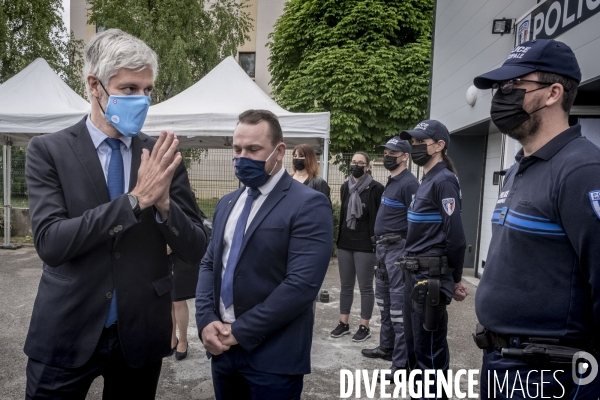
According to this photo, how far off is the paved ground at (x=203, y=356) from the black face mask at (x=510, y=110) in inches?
104

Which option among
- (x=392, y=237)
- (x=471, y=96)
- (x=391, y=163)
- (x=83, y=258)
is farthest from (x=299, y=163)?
(x=471, y=96)

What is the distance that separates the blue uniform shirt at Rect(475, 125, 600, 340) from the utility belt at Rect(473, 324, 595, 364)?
1.2 inches

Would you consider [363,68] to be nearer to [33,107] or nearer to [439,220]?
[33,107]

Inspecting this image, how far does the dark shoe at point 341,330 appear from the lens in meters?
5.09

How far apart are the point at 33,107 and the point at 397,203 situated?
6.72 meters

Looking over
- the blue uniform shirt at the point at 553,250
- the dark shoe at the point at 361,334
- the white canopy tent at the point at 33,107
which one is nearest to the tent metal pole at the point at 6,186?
the white canopy tent at the point at 33,107

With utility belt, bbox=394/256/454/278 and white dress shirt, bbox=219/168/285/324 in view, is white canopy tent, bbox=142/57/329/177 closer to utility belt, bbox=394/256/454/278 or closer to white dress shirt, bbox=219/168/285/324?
utility belt, bbox=394/256/454/278

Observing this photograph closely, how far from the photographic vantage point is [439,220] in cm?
348

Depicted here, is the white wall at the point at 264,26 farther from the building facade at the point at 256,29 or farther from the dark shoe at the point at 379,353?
the dark shoe at the point at 379,353

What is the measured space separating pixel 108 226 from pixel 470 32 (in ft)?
27.1

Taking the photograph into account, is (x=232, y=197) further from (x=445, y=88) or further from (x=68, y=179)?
(x=445, y=88)

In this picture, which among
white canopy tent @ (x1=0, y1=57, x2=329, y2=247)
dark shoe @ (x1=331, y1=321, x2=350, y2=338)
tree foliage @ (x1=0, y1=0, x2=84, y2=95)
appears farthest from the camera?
tree foliage @ (x1=0, y1=0, x2=84, y2=95)

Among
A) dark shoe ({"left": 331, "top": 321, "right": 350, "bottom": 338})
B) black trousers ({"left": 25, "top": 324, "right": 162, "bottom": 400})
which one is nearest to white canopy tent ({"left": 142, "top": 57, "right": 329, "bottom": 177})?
dark shoe ({"left": 331, "top": 321, "right": 350, "bottom": 338})

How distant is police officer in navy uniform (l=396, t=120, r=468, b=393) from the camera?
10.9ft
